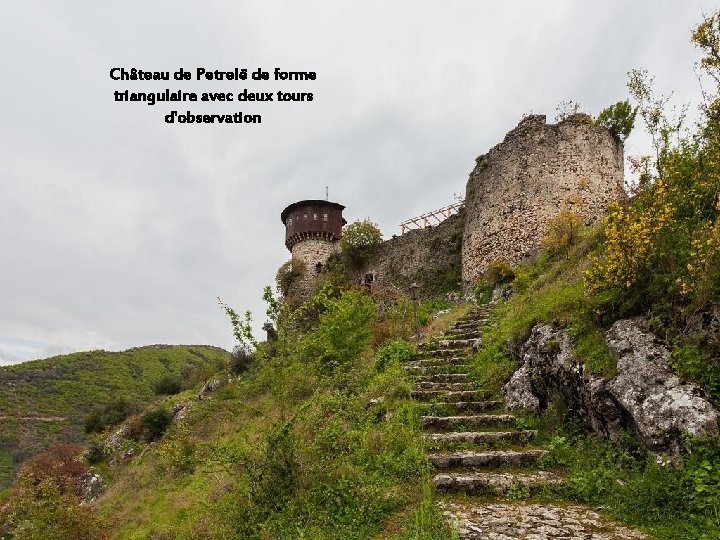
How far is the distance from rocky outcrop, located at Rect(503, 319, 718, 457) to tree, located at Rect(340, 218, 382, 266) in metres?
21.3

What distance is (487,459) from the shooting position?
18.7 ft

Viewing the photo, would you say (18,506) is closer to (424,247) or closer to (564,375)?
(564,375)

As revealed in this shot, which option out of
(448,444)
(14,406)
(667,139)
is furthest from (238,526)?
(14,406)

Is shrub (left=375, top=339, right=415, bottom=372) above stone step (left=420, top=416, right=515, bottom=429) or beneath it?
above

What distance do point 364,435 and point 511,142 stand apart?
16.2 meters

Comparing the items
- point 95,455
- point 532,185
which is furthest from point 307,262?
point 532,185

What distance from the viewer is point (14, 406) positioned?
1961 inches

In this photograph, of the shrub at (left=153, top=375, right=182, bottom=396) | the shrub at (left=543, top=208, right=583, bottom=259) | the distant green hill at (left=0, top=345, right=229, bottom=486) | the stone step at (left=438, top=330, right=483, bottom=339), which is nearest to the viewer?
the stone step at (left=438, top=330, right=483, bottom=339)

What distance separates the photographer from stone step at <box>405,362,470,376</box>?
9062 millimetres

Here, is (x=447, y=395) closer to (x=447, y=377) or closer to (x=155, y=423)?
(x=447, y=377)

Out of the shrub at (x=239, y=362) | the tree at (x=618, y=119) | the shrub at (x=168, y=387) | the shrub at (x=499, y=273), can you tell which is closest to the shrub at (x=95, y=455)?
the shrub at (x=239, y=362)

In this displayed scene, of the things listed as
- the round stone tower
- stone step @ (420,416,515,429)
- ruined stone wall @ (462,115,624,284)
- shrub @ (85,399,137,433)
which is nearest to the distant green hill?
shrub @ (85,399,137,433)

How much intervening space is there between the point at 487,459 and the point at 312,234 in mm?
27871

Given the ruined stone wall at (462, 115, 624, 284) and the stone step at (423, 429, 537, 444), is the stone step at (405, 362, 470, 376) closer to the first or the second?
the stone step at (423, 429, 537, 444)
